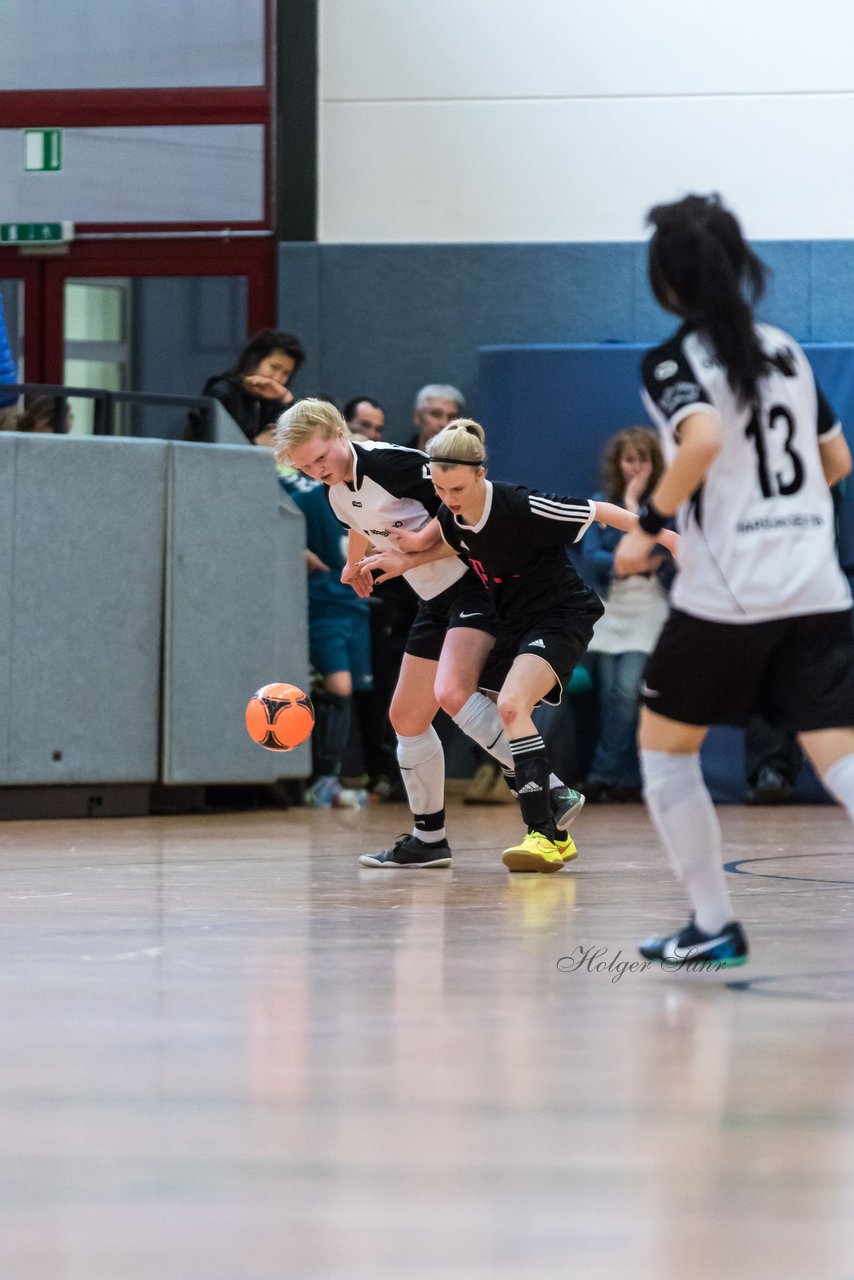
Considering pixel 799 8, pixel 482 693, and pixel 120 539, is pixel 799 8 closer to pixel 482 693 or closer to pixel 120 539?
pixel 120 539

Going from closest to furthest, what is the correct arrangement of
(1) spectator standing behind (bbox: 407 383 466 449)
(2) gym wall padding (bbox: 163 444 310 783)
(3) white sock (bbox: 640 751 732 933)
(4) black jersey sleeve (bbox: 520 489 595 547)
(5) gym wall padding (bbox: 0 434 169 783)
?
(3) white sock (bbox: 640 751 732 933), (4) black jersey sleeve (bbox: 520 489 595 547), (5) gym wall padding (bbox: 0 434 169 783), (2) gym wall padding (bbox: 163 444 310 783), (1) spectator standing behind (bbox: 407 383 466 449)

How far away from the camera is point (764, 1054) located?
2883mm

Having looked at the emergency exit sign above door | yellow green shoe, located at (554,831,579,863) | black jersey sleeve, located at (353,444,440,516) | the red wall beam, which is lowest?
yellow green shoe, located at (554,831,579,863)

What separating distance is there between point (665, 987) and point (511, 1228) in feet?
5.20

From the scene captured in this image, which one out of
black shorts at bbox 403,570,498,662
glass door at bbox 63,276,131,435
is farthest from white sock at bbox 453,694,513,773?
glass door at bbox 63,276,131,435

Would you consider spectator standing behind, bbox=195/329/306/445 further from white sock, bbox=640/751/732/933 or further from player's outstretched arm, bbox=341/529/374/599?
white sock, bbox=640/751/732/933

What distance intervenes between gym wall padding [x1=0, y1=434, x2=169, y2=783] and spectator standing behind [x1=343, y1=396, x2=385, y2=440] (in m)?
1.51

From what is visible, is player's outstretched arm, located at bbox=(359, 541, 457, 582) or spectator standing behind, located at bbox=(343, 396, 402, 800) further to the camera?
spectator standing behind, located at bbox=(343, 396, 402, 800)

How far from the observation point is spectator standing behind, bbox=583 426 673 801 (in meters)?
10.0

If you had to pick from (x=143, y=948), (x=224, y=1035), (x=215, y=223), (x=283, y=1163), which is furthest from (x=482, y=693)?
(x=215, y=223)

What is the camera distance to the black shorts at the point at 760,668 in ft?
11.3

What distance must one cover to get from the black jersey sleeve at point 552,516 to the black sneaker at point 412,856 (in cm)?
117

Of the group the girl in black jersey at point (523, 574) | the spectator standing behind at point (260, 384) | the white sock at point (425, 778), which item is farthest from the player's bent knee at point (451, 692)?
the spectator standing behind at point (260, 384)

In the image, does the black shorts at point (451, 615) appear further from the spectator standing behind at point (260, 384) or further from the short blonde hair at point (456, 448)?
the spectator standing behind at point (260, 384)
